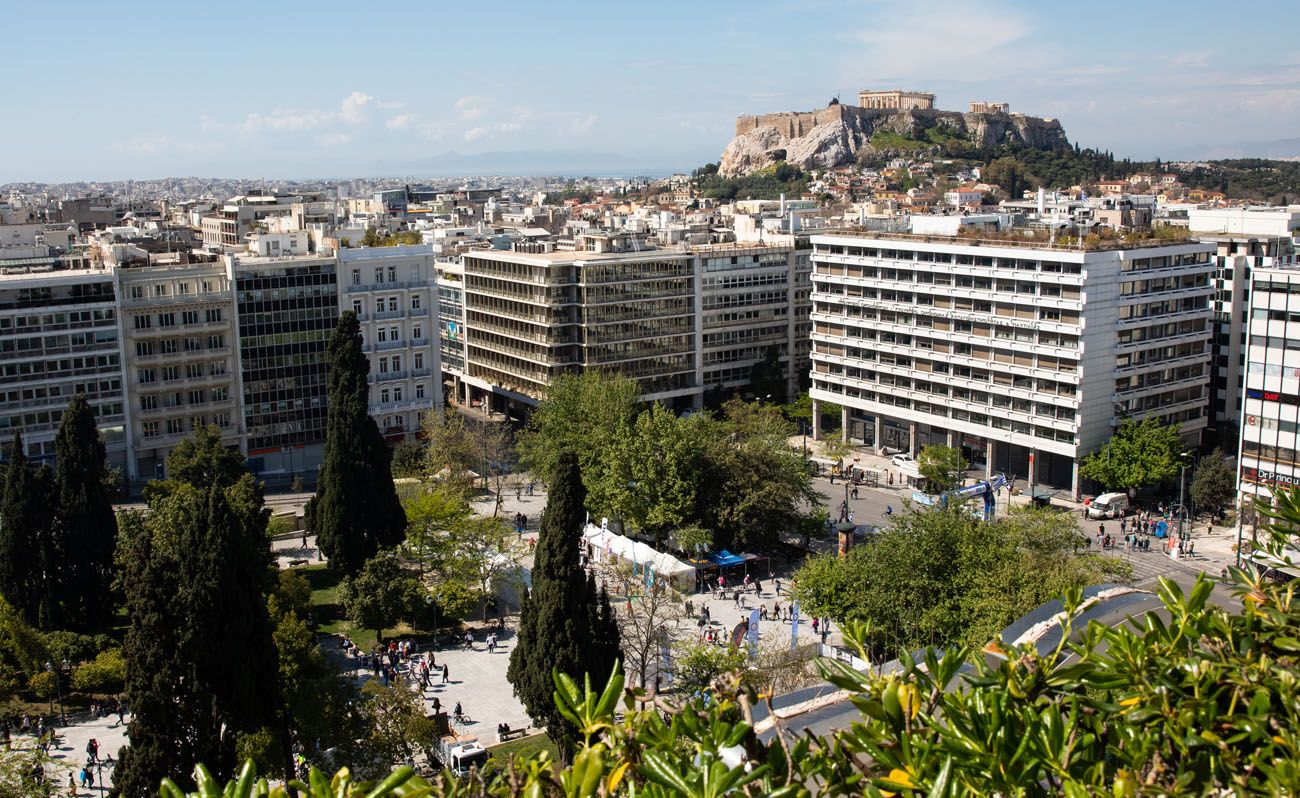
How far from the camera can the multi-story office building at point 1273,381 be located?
1751 inches

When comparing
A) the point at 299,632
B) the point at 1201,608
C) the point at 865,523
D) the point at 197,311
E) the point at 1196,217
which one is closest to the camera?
the point at 1201,608

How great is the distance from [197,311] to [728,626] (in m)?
32.6

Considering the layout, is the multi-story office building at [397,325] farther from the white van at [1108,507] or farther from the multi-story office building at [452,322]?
the white van at [1108,507]

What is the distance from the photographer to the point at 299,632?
30.4 metres

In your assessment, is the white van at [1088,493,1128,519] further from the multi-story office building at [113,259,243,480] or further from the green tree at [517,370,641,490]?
the multi-story office building at [113,259,243,480]

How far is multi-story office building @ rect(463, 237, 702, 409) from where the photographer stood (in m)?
67.0

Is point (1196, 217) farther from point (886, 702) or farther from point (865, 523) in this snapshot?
point (886, 702)

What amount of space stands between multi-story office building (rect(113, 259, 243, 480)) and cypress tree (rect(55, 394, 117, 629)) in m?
17.6

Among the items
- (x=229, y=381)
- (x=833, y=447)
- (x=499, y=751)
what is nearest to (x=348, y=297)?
(x=229, y=381)

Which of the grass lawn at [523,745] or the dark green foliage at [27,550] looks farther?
the dark green foliage at [27,550]

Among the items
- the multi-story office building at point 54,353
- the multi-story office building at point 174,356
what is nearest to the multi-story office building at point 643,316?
the multi-story office building at point 174,356

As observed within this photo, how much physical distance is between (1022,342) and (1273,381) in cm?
1205

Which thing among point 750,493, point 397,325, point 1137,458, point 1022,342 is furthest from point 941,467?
point 397,325

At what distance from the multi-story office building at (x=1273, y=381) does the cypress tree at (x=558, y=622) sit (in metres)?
27.7
